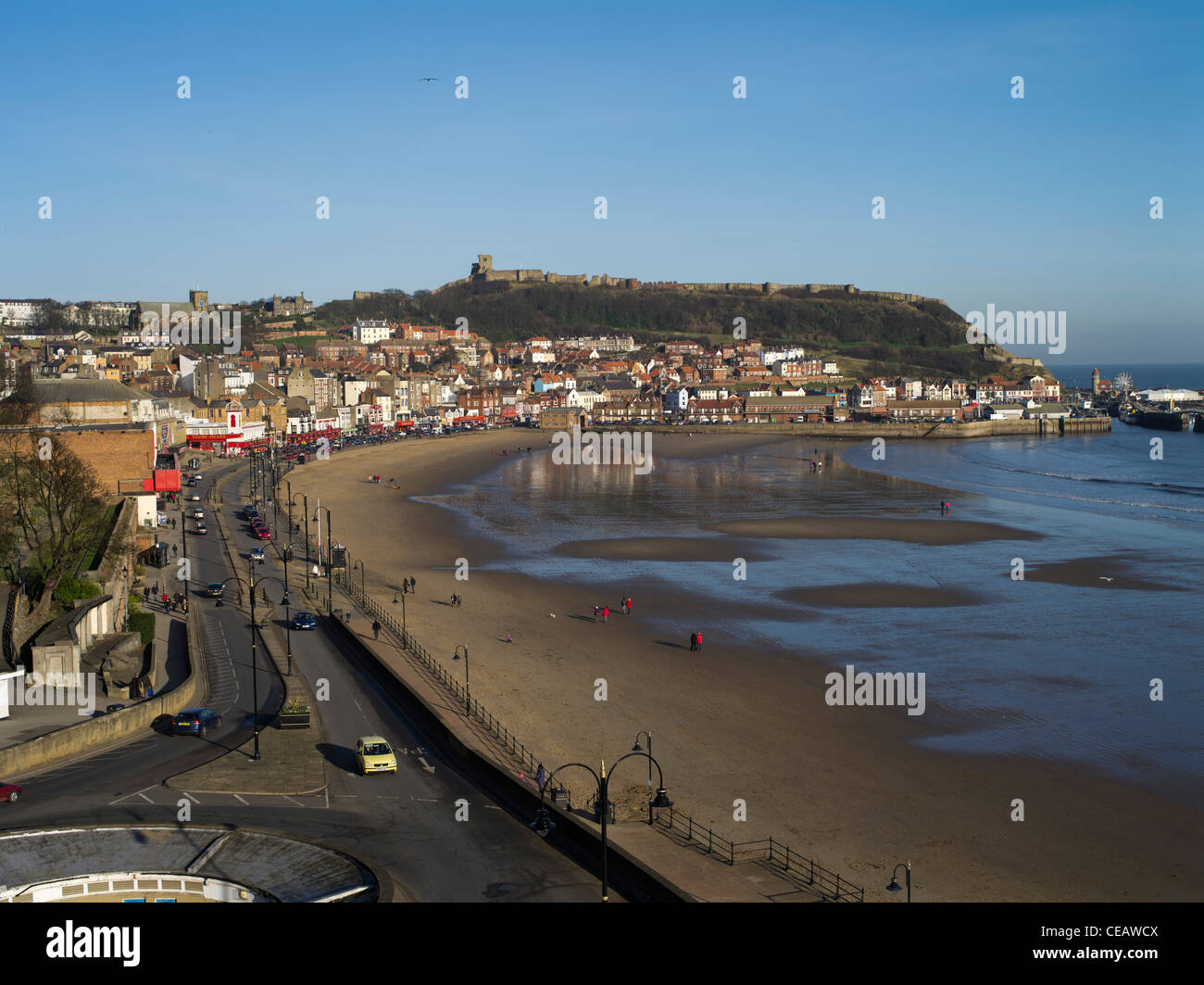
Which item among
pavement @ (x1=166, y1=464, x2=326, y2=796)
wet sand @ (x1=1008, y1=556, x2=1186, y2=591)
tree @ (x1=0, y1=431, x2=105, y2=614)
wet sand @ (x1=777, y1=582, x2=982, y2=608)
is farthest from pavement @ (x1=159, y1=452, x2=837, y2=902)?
wet sand @ (x1=1008, y1=556, x2=1186, y2=591)

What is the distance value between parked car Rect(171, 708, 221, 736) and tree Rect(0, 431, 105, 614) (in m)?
6.52

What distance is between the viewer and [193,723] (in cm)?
2011

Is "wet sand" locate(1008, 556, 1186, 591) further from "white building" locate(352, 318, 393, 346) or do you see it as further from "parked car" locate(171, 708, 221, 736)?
"white building" locate(352, 318, 393, 346)

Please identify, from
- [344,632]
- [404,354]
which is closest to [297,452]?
[344,632]

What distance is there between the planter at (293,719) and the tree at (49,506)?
775 centimetres

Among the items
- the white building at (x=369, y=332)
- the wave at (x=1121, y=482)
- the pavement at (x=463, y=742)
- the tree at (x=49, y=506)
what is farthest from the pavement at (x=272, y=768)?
the white building at (x=369, y=332)

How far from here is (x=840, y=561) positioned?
4262 cm

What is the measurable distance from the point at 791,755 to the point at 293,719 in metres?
9.63

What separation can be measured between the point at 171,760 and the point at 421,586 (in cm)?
1870

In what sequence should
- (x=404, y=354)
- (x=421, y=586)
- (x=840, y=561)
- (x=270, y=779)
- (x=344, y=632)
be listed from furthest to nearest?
(x=404, y=354) < (x=840, y=561) < (x=421, y=586) < (x=344, y=632) < (x=270, y=779)

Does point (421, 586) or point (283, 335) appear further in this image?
point (283, 335)

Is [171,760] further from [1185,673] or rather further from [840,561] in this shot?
[840,561]

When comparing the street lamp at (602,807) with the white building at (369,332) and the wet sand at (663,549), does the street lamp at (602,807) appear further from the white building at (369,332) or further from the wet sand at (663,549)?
the white building at (369,332)

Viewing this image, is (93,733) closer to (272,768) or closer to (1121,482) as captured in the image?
(272,768)
